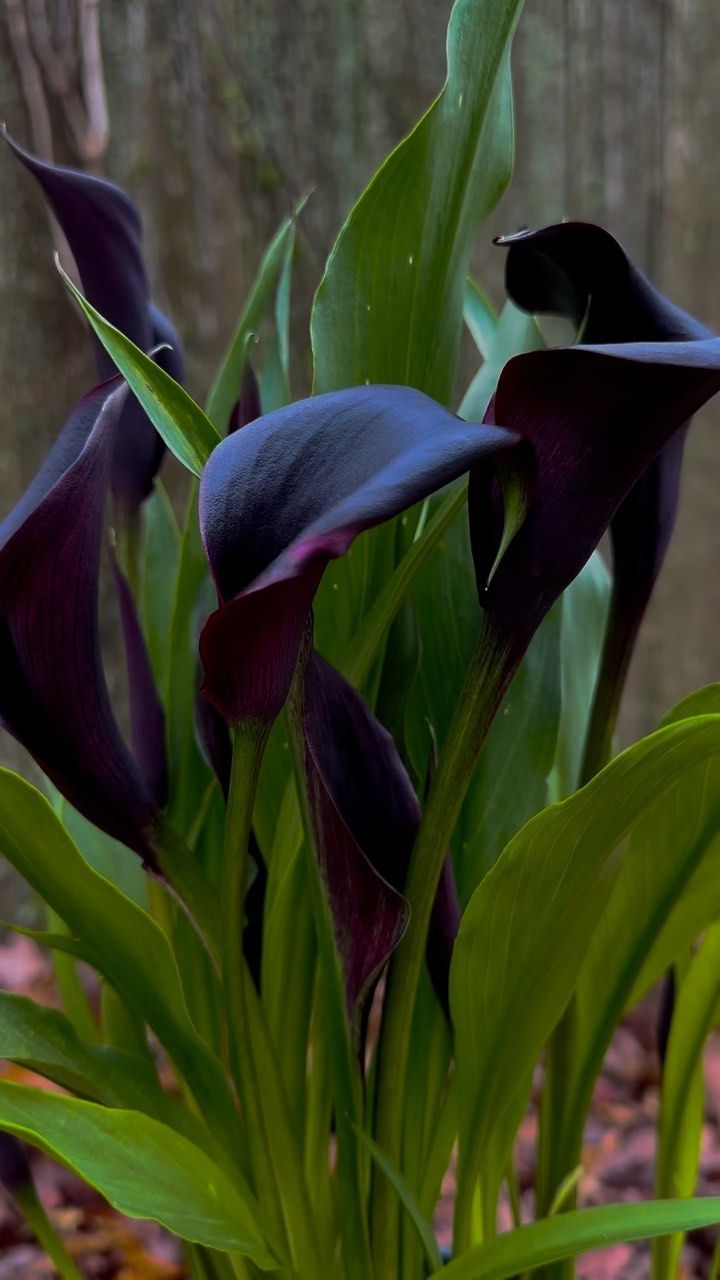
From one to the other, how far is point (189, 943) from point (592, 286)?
1.49 ft

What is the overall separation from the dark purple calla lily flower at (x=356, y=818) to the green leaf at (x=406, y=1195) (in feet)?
0.21

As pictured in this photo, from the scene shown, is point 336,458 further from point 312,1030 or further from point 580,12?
point 580,12

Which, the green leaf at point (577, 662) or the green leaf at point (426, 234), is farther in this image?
the green leaf at point (577, 662)

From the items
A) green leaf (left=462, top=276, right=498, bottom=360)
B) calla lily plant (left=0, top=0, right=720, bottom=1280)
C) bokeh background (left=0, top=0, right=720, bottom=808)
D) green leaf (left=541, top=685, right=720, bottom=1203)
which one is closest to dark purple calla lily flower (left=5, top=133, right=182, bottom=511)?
calla lily plant (left=0, top=0, right=720, bottom=1280)

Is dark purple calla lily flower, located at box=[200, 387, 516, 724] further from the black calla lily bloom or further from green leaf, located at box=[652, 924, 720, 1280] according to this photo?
green leaf, located at box=[652, 924, 720, 1280]

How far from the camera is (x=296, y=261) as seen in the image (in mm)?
1354

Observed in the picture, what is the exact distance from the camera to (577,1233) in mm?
433

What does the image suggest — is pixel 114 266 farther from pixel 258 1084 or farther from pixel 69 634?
pixel 258 1084

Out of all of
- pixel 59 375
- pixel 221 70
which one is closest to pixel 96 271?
pixel 59 375

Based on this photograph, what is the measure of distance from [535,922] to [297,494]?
233 mm

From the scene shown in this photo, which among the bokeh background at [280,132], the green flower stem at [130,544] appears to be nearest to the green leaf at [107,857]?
the green flower stem at [130,544]

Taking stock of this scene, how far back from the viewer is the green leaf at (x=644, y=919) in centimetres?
51

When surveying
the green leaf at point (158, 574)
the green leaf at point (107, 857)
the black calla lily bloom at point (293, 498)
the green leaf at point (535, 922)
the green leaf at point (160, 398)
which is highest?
the green leaf at point (160, 398)

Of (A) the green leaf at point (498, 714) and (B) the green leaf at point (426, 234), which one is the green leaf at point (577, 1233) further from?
(B) the green leaf at point (426, 234)
